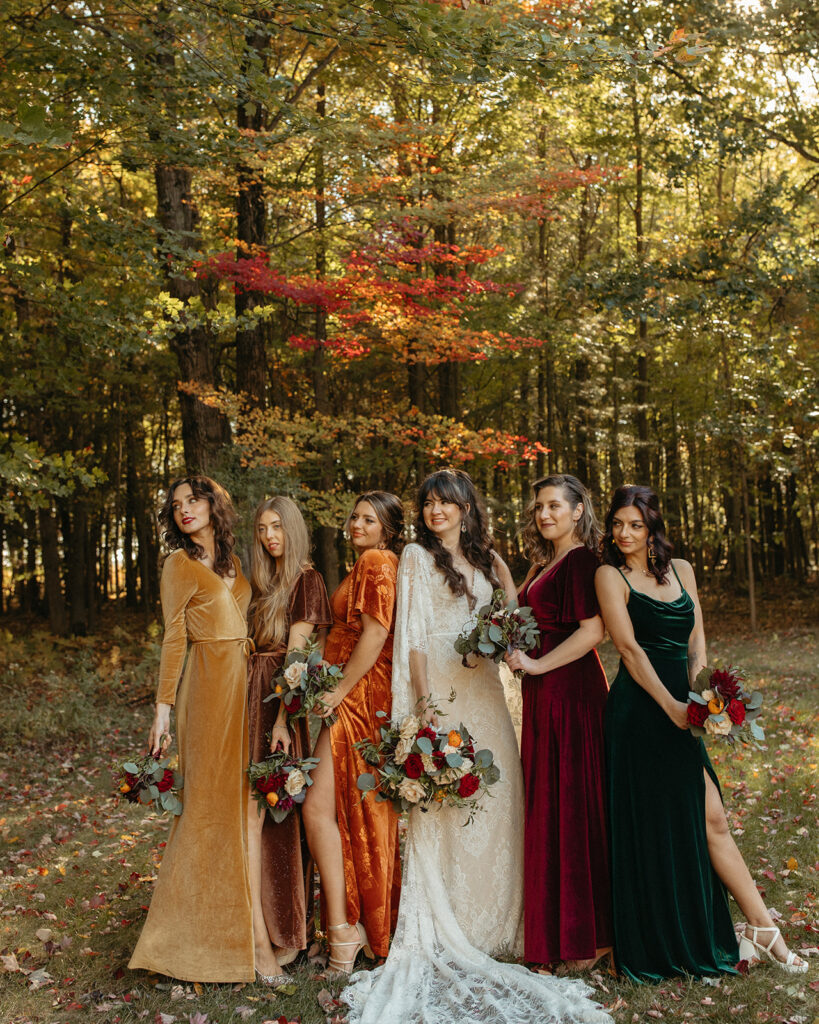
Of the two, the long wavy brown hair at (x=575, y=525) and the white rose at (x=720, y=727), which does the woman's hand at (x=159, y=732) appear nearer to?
the long wavy brown hair at (x=575, y=525)

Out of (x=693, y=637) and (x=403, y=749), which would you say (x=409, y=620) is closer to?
(x=403, y=749)

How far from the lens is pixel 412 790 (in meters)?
3.92

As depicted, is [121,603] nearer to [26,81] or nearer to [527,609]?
[26,81]

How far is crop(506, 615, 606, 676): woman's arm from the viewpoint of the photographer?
4.07 m

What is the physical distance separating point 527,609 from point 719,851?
1.42 m

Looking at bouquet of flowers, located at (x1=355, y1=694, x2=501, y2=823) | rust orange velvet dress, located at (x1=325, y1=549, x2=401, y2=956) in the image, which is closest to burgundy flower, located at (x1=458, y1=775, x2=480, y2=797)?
bouquet of flowers, located at (x1=355, y1=694, x2=501, y2=823)

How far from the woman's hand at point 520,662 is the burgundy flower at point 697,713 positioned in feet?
2.24

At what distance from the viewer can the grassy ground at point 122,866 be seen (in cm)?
380

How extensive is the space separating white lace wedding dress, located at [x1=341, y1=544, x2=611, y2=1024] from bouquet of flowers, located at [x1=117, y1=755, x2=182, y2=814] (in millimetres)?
1081

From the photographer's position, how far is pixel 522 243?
20.5 metres

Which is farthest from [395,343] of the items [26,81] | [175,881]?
[175,881]

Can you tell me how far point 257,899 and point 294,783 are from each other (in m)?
0.61

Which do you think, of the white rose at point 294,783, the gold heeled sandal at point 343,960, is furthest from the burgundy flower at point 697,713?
the gold heeled sandal at point 343,960

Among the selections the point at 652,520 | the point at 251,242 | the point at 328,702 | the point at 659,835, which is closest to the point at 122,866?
the point at 328,702
